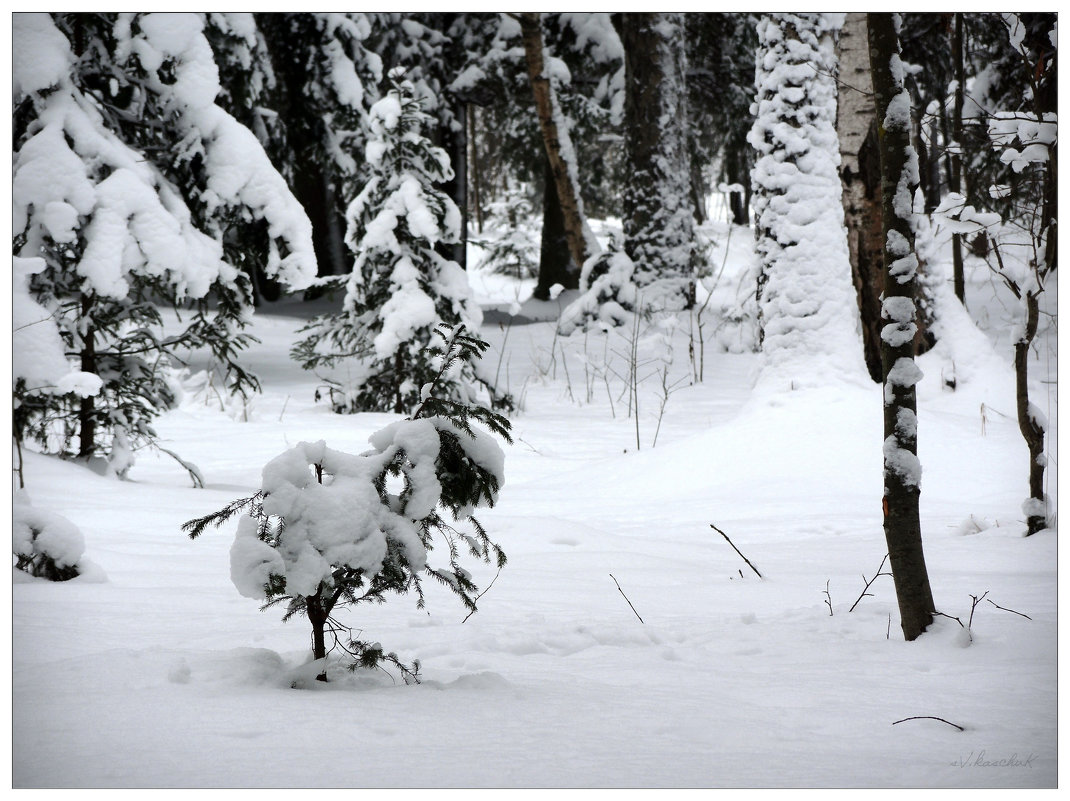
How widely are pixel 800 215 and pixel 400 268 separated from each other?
10.7 ft

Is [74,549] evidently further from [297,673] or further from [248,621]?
[297,673]

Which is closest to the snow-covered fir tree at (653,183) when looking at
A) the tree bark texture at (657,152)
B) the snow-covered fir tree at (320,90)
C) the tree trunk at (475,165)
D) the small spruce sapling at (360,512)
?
the tree bark texture at (657,152)

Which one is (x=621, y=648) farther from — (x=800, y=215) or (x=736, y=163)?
(x=736, y=163)

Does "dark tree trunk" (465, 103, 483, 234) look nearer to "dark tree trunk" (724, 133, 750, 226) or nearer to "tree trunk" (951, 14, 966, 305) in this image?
"dark tree trunk" (724, 133, 750, 226)

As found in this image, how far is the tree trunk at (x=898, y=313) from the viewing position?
2.43 metres

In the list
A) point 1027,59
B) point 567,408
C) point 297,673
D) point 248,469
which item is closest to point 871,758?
point 297,673

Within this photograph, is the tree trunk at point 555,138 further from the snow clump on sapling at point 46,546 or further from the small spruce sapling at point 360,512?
the small spruce sapling at point 360,512

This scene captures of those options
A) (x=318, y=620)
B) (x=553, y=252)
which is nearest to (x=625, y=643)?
(x=318, y=620)

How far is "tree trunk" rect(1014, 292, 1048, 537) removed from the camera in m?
3.27

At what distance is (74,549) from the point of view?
302 centimetres

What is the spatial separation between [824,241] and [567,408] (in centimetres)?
327

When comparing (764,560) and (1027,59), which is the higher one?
(1027,59)

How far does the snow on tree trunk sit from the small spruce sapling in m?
3.75
